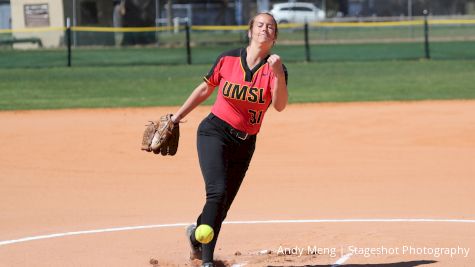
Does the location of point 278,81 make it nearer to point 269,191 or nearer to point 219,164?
point 219,164

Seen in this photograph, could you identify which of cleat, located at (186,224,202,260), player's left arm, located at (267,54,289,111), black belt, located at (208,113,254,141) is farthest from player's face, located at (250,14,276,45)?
cleat, located at (186,224,202,260)

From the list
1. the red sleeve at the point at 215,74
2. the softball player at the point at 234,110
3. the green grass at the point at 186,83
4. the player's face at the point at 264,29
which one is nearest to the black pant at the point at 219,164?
the softball player at the point at 234,110

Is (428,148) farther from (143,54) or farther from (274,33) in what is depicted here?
(143,54)

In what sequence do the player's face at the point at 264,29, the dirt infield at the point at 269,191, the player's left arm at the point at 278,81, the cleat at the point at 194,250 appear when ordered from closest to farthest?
the player's left arm at the point at 278,81 < the player's face at the point at 264,29 < the cleat at the point at 194,250 < the dirt infield at the point at 269,191

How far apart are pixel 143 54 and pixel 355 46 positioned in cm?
749

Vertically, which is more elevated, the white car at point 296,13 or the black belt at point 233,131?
the white car at point 296,13

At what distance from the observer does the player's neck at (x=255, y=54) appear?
738 centimetres

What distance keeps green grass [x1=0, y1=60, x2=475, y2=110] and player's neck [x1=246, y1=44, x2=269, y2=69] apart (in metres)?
13.7

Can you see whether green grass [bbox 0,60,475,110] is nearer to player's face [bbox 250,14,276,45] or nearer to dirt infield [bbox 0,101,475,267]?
dirt infield [bbox 0,101,475,267]

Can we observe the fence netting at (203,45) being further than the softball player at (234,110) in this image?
Yes

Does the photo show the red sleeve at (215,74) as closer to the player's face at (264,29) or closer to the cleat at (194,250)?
the player's face at (264,29)

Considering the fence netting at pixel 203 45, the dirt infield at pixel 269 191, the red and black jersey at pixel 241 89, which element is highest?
the red and black jersey at pixel 241 89

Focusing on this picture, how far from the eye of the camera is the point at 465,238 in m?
9.11

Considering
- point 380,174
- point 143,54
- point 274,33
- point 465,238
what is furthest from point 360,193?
point 143,54
